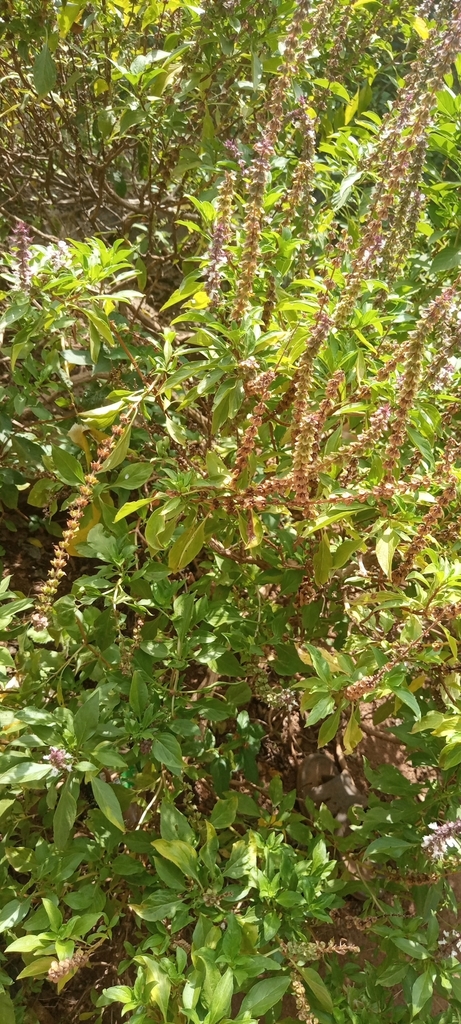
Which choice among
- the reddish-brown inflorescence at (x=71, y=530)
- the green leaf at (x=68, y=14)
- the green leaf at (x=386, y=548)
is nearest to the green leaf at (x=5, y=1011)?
the reddish-brown inflorescence at (x=71, y=530)

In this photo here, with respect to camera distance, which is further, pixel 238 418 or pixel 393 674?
pixel 238 418

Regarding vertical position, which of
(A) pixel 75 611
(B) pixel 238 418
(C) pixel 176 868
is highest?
(B) pixel 238 418

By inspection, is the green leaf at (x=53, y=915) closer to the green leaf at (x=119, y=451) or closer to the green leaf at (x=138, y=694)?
the green leaf at (x=138, y=694)

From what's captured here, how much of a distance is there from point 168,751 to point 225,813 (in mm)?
316

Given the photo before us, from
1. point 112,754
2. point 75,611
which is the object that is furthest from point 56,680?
point 112,754

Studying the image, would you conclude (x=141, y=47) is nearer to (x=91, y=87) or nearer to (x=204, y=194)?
(x=91, y=87)

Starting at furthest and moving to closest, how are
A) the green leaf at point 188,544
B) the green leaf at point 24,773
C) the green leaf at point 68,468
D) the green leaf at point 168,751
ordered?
the green leaf at point 68,468 → the green leaf at point 188,544 → the green leaf at point 168,751 → the green leaf at point 24,773

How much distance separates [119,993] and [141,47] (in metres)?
3.24

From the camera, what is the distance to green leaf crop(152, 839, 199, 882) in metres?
1.38

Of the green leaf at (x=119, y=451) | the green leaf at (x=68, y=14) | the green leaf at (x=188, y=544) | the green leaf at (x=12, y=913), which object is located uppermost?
the green leaf at (x=68, y=14)

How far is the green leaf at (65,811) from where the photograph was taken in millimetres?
1359

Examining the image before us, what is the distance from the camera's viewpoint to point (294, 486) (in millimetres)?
1413

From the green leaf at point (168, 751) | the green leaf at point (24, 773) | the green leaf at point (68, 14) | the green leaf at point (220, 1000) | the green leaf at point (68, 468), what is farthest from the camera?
the green leaf at point (68, 14)

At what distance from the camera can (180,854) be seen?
139cm
